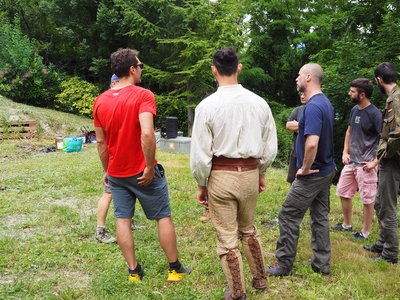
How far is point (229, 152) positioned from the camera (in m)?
2.82

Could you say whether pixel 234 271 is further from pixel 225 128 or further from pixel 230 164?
pixel 225 128

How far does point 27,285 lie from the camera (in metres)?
3.34

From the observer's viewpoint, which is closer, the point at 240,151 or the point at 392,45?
the point at 240,151

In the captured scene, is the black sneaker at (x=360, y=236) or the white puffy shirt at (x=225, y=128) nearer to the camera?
the white puffy shirt at (x=225, y=128)

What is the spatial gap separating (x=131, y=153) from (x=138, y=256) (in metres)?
1.22

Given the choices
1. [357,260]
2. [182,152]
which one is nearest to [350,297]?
[357,260]

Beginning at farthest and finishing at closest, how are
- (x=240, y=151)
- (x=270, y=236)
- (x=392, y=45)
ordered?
(x=392, y=45), (x=270, y=236), (x=240, y=151)

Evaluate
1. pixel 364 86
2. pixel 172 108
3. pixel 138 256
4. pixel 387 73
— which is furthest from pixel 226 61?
pixel 172 108

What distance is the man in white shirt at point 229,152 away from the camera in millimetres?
2809

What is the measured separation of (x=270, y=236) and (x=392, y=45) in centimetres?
845

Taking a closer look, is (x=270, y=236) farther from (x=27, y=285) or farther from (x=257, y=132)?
(x=27, y=285)

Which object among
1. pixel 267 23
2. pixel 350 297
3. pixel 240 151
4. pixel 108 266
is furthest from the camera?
pixel 267 23

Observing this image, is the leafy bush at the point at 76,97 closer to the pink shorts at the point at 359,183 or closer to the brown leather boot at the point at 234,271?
the pink shorts at the point at 359,183

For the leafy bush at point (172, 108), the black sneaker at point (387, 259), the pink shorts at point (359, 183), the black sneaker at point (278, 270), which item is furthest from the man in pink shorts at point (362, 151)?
the leafy bush at point (172, 108)
